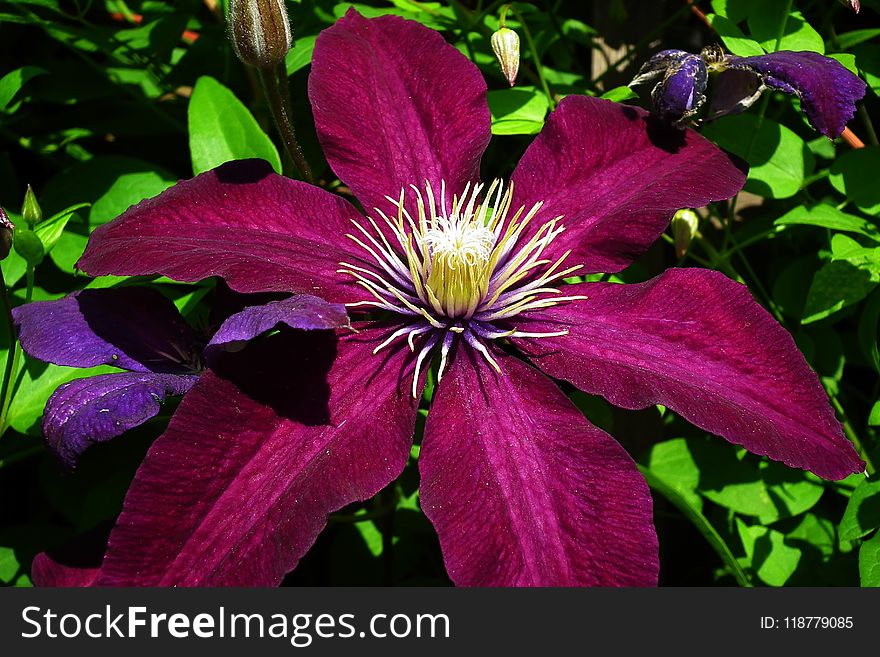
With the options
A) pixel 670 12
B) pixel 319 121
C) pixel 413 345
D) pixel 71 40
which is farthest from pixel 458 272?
pixel 670 12

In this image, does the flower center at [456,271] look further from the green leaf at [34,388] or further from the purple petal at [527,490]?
the green leaf at [34,388]

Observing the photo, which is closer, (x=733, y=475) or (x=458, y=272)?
(x=458, y=272)

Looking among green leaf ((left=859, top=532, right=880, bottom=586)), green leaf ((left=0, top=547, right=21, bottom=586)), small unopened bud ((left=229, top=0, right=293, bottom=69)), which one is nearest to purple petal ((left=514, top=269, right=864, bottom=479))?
green leaf ((left=859, top=532, right=880, bottom=586))

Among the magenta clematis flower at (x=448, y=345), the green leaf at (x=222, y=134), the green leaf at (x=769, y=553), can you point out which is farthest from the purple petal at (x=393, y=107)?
the green leaf at (x=769, y=553)

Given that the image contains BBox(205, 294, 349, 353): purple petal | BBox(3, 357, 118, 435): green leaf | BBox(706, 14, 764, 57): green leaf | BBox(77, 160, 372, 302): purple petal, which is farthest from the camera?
BBox(706, 14, 764, 57): green leaf

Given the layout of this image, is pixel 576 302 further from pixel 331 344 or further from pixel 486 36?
pixel 486 36

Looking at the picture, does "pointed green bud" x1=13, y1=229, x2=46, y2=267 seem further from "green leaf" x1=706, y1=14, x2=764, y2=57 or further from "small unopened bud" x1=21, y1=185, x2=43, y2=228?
"green leaf" x1=706, y1=14, x2=764, y2=57
